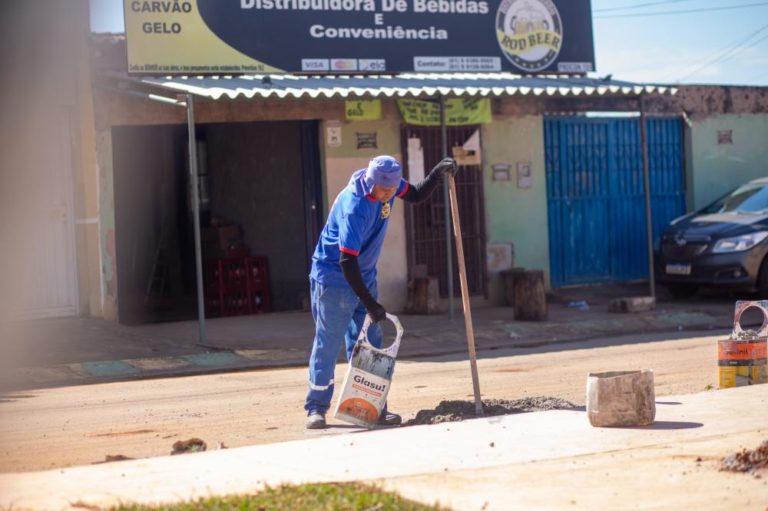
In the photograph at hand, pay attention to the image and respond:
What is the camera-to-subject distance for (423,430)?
26.4 ft

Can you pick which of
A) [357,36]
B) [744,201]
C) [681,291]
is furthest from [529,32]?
[681,291]

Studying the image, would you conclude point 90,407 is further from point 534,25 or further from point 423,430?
point 534,25

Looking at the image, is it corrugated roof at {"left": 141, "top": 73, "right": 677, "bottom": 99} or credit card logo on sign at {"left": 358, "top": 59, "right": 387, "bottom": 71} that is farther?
credit card logo on sign at {"left": 358, "top": 59, "right": 387, "bottom": 71}

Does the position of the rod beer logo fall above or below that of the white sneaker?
above

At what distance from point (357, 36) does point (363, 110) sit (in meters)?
0.98

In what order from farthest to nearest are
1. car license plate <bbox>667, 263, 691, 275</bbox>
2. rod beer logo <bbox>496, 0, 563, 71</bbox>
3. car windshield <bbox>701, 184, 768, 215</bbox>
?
car windshield <bbox>701, 184, 768, 215</bbox>
rod beer logo <bbox>496, 0, 563, 71</bbox>
car license plate <bbox>667, 263, 691, 275</bbox>

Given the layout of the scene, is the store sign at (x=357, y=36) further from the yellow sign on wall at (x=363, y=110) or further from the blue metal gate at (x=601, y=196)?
the blue metal gate at (x=601, y=196)

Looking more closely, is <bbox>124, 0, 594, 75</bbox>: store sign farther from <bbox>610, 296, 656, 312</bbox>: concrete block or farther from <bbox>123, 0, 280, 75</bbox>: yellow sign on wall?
<bbox>610, 296, 656, 312</bbox>: concrete block

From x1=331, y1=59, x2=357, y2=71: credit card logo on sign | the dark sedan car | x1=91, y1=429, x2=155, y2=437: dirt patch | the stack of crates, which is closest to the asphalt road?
x1=91, y1=429, x2=155, y2=437: dirt patch

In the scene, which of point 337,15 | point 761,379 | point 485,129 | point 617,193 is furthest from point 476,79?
point 761,379

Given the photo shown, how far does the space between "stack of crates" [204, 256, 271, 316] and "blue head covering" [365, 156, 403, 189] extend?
30.4ft

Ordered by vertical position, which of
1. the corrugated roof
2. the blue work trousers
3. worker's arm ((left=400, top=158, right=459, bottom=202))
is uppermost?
the corrugated roof

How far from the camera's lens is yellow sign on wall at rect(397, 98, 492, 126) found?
53.9ft

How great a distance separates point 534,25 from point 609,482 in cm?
1230
